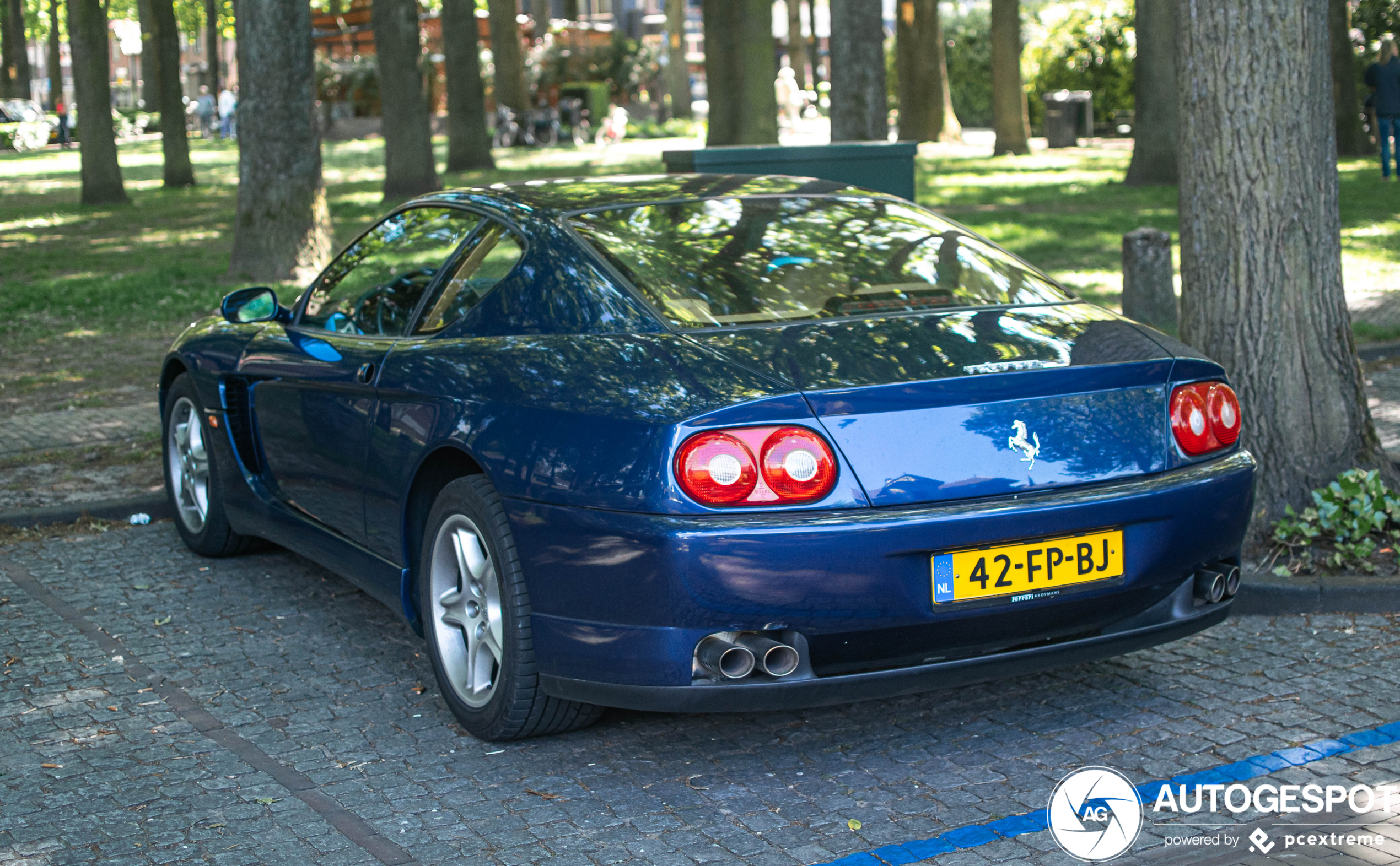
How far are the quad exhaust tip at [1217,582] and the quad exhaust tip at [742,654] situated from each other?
1.17 metres

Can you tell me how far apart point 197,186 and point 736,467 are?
25.0 meters

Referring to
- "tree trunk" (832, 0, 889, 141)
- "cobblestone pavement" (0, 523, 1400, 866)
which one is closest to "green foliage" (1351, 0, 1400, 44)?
"tree trunk" (832, 0, 889, 141)

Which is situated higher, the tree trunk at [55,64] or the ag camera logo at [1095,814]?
the tree trunk at [55,64]

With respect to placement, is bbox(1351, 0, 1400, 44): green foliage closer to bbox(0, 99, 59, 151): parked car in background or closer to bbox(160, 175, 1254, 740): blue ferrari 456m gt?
bbox(160, 175, 1254, 740): blue ferrari 456m gt

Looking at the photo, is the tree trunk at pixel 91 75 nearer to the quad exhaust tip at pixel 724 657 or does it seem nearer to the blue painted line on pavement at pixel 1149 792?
the quad exhaust tip at pixel 724 657

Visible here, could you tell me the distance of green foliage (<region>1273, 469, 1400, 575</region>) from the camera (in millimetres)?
5148

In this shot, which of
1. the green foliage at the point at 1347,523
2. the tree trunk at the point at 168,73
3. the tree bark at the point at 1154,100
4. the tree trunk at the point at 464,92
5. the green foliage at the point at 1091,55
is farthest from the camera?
the green foliage at the point at 1091,55

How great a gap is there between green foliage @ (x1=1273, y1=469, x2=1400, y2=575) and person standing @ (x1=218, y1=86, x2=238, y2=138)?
44979 mm

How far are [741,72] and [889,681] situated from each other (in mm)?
17351

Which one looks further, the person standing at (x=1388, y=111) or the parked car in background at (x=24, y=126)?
the parked car in background at (x=24, y=126)

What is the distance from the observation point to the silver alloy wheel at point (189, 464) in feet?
19.5

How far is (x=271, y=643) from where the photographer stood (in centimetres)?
497

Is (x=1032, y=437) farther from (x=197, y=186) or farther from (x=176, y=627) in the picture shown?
(x=197, y=186)

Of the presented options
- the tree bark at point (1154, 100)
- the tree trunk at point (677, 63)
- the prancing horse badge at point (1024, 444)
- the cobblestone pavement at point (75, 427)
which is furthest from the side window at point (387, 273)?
the tree trunk at point (677, 63)
